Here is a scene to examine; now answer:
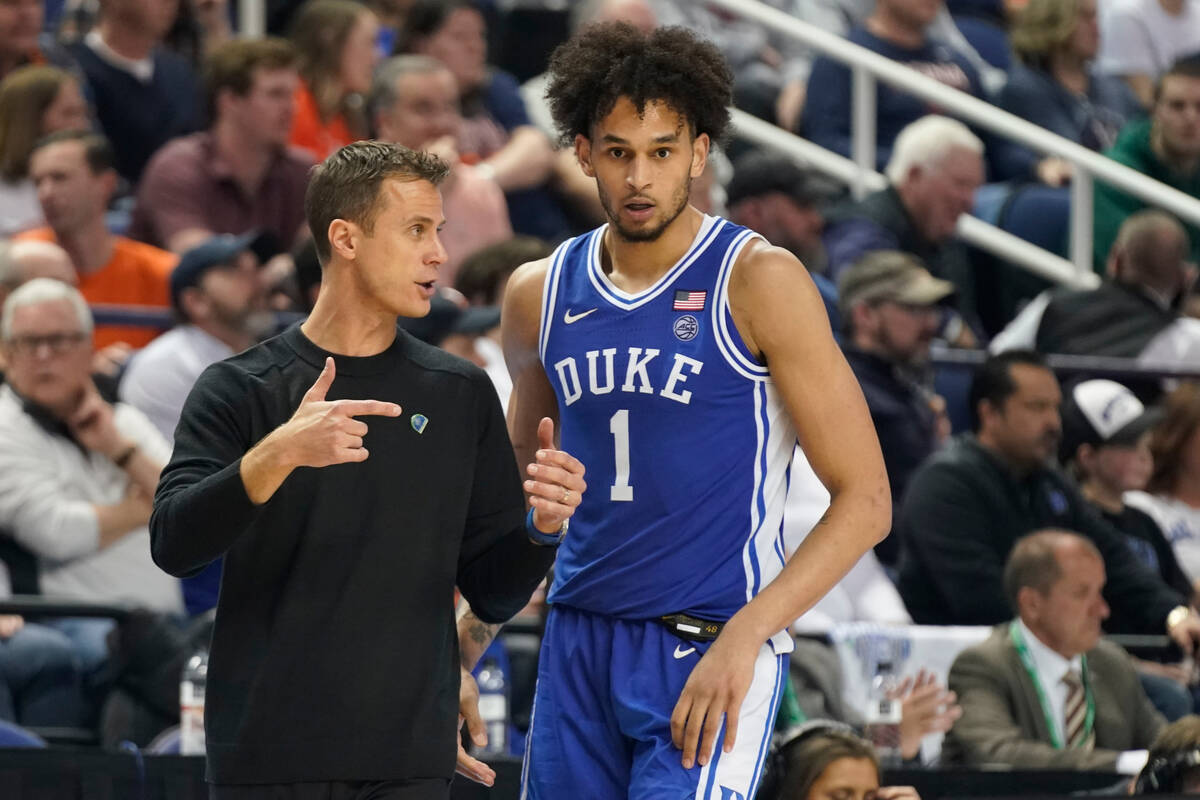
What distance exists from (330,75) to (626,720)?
6035mm

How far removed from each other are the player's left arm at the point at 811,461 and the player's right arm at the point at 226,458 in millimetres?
831

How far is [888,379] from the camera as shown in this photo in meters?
8.48

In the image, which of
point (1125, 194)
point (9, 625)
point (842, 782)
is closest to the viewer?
point (842, 782)

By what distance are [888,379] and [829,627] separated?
1.70m

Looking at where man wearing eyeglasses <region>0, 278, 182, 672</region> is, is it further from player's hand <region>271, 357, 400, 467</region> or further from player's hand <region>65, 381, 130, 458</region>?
player's hand <region>271, 357, 400, 467</region>

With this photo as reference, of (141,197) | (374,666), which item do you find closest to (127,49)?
(141,197)

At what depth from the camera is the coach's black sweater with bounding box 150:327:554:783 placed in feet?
12.6

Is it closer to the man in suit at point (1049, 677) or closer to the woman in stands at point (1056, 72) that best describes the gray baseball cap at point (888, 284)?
the man in suit at point (1049, 677)

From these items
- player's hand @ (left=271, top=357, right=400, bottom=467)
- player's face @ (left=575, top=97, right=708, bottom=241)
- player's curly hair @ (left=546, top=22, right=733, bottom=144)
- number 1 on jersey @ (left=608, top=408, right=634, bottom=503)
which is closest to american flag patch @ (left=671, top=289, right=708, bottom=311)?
player's face @ (left=575, top=97, right=708, bottom=241)

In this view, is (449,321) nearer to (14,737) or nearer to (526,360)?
(14,737)

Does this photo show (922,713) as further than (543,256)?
No

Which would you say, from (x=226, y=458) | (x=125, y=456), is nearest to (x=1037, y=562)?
(x=125, y=456)

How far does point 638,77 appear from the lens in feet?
14.1

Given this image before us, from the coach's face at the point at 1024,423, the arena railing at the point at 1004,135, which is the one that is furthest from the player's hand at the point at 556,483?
the arena railing at the point at 1004,135
